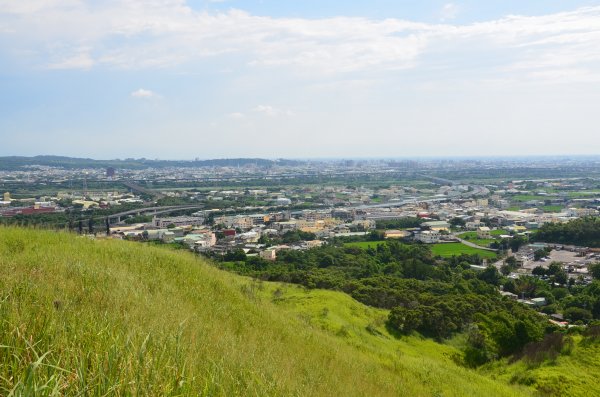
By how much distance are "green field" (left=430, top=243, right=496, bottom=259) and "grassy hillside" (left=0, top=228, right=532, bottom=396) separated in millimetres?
25814

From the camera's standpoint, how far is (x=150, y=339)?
122 inches

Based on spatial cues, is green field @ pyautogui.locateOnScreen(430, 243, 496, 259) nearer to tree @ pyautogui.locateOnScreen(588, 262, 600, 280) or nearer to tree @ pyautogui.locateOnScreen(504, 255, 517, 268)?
tree @ pyautogui.locateOnScreen(504, 255, 517, 268)

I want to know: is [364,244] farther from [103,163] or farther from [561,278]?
[103,163]

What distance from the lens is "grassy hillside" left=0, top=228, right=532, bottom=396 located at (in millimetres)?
2445

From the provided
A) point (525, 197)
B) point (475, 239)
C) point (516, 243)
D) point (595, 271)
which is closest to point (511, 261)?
point (595, 271)

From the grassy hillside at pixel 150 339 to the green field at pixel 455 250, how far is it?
84.7 ft

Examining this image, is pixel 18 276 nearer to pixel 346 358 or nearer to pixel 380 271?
pixel 346 358

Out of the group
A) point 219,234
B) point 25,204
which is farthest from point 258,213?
point 25,204

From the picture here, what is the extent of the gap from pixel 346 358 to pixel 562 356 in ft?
26.5

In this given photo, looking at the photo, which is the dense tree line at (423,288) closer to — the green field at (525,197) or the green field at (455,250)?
the green field at (455,250)

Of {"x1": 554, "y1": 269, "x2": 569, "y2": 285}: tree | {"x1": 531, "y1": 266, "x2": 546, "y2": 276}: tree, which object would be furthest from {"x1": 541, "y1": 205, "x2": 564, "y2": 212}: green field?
{"x1": 554, "y1": 269, "x2": 569, "y2": 285}: tree

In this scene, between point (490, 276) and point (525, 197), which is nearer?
point (490, 276)

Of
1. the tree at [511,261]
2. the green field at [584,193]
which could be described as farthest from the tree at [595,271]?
the green field at [584,193]

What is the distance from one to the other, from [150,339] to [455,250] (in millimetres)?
36310
